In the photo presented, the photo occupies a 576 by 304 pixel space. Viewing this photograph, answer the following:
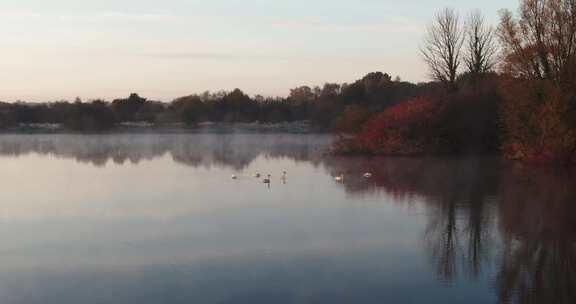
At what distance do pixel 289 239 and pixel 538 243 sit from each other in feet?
12.4

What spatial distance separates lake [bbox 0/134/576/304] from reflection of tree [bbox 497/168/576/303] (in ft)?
0.08

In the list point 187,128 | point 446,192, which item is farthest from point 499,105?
point 187,128

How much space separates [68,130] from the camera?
60.4 meters

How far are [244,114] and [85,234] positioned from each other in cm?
5554

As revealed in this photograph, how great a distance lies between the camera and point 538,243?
9.57 meters

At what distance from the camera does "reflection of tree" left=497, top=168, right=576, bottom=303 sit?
7.18 metres

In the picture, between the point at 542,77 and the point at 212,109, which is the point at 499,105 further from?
the point at 212,109

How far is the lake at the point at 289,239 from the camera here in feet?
23.8

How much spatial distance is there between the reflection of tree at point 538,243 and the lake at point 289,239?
0.08ft

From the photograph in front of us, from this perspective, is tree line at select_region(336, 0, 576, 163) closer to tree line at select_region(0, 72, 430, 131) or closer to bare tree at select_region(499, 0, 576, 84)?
bare tree at select_region(499, 0, 576, 84)

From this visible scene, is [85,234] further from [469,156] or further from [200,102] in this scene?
[200,102]

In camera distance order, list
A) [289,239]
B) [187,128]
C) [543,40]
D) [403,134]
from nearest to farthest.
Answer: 1. [289,239]
2. [543,40]
3. [403,134]
4. [187,128]

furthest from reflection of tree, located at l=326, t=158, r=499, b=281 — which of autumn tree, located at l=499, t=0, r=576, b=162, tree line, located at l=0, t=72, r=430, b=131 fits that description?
tree line, located at l=0, t=72, r=430, b=131

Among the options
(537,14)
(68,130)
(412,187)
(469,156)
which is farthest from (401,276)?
(68,130)
